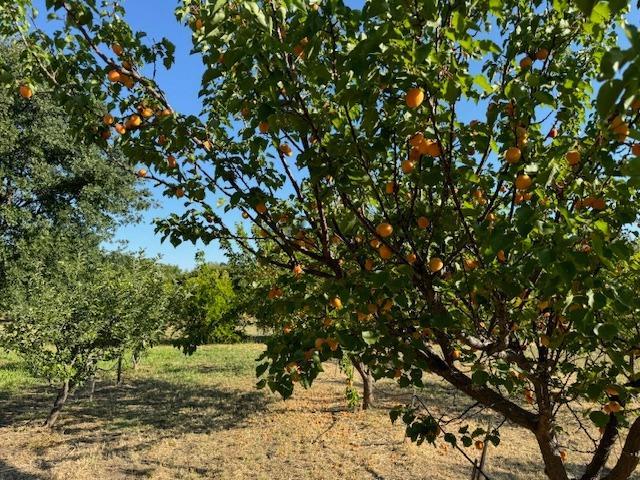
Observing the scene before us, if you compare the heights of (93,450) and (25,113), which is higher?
(25,113)

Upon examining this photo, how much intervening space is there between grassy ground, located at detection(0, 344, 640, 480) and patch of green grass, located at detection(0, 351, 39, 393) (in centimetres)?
9

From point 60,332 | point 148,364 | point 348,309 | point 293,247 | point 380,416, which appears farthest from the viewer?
point 148,364

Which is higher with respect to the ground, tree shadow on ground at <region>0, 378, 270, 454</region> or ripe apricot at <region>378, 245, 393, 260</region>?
ripe apricot at <region>378, 245, 393, 260</region>

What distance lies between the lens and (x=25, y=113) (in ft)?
54.9

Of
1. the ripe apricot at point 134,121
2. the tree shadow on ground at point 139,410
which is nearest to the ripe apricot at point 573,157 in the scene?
the ripe apricot at point 134,121

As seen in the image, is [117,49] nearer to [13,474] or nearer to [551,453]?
[551,453]

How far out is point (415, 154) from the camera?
225cm

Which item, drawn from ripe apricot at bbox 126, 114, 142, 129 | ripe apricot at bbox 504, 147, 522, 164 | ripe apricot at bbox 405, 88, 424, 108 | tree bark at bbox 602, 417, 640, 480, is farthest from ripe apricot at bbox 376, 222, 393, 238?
tree bark at bbox 602, 417, 640, 480

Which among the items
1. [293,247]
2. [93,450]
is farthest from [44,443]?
[293,247]

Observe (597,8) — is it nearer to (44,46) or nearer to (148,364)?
(44,46)

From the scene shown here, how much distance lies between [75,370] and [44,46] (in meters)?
9.43

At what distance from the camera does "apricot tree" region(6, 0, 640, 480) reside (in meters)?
1.67

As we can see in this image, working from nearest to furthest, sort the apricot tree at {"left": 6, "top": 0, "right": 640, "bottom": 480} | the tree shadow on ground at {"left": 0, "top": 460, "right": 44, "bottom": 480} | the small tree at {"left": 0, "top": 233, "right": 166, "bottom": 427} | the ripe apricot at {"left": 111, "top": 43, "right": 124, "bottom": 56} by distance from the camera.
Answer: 1. the apricot tree at {"left": 6, "top": 0, "right": 640, "bottom": 480}
2. the ripe apricot at {"left": 111, "top": 43, "right": 124, "bottom": 56}
3. the tree shadow on ground at {"left": 0, "top": 460, "right": 44, "bottom": 480}
4. the small tree at {"left": 0, "top": 233, "right": 166, "bottom": 427}

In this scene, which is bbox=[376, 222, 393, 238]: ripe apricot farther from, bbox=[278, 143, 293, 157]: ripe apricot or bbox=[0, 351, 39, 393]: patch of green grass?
bbox=[0, 351, 39, 393]: patch of green grass
